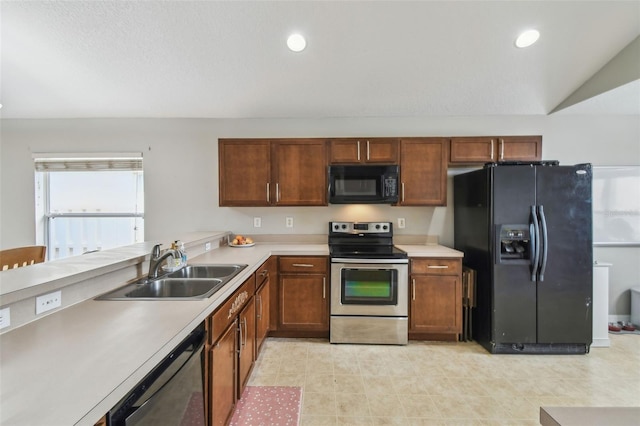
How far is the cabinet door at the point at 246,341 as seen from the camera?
5.63 feet

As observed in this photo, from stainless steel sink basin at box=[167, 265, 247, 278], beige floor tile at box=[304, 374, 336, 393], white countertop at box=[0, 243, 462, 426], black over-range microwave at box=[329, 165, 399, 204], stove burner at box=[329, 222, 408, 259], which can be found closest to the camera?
white countertop at box=[0, 243, 462, 426]

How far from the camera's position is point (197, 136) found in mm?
3268

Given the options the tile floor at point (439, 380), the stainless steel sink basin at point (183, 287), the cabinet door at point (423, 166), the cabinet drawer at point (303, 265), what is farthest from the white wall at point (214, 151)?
the stainless steel sink basin at point (183, 287)

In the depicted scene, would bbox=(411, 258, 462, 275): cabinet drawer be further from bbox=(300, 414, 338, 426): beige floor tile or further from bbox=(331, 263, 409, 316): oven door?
bbox=(300, 414, 338, 426): beige floor tile

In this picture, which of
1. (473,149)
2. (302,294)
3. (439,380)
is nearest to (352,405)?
(439,380)

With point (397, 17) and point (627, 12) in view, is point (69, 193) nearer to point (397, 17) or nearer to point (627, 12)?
point (397, 17)

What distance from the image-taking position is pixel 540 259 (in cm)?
243

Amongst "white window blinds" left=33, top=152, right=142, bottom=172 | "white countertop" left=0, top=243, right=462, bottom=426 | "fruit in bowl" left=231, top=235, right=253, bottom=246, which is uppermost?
"white window blinds" left=33, top=152, right=142, bottom=172

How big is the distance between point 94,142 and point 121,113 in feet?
1.78

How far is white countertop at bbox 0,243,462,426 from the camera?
598mm

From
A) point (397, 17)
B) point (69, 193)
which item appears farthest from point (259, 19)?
point (69, 193)

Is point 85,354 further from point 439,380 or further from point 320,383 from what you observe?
point 439,380

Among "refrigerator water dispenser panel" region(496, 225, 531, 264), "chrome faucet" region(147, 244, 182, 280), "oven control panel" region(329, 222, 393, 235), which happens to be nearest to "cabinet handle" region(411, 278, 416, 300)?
"oven control panel" region(329, 222, 393, 235)

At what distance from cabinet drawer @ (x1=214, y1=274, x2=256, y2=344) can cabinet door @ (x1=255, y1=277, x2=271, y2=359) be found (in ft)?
0.91
